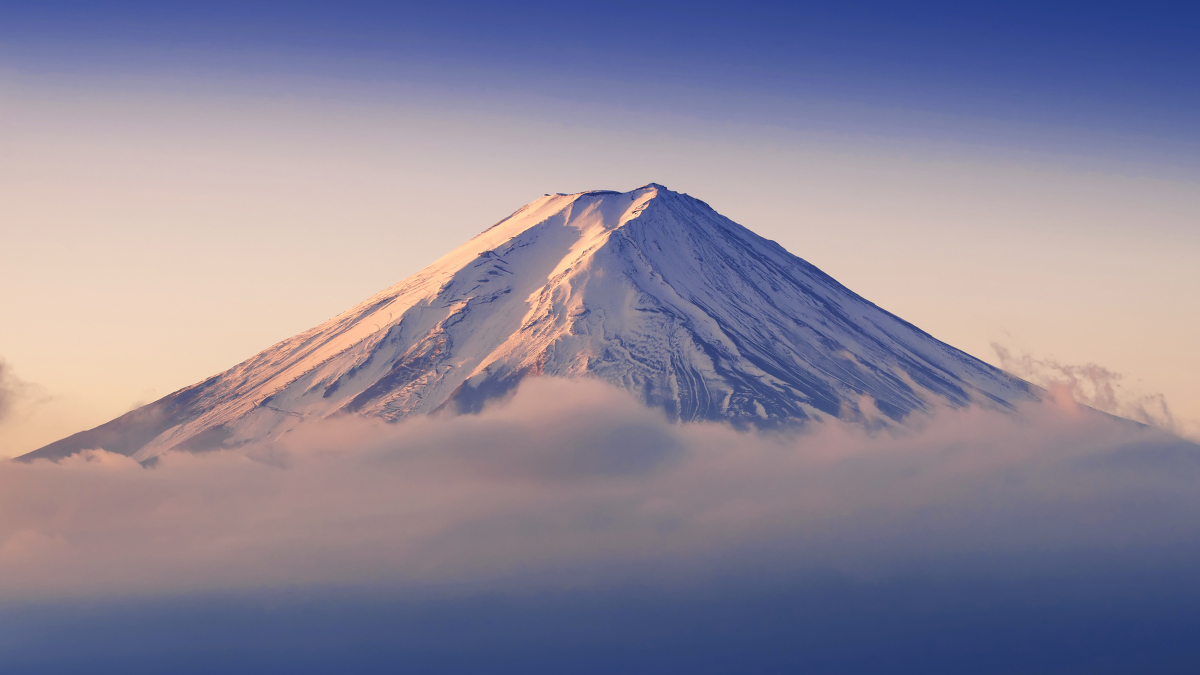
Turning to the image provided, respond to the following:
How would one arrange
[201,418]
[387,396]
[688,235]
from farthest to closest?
[688,235] < [201,418] < [387,396]

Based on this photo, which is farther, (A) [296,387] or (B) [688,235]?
(B) [688,235]

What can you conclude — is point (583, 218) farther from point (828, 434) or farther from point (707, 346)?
point (828, 434)

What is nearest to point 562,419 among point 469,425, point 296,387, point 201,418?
point 469,425

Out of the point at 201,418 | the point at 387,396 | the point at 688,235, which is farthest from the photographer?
the point at 688,235

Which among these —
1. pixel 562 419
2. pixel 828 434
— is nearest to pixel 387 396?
pixel 562 419

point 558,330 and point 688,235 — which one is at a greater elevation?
point 688,235

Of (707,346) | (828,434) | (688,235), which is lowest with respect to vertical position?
(828,434)

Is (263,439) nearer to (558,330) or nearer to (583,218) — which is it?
(558,330)
